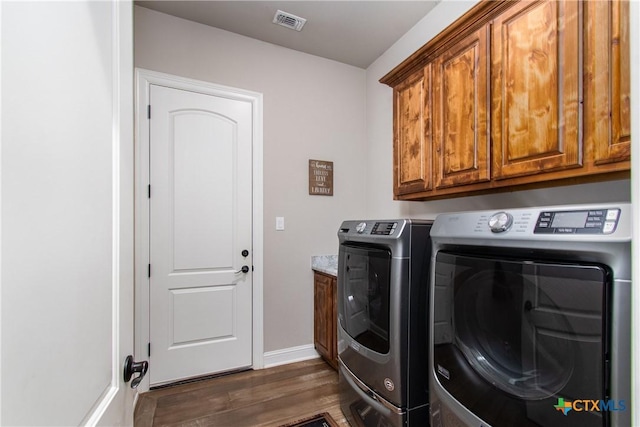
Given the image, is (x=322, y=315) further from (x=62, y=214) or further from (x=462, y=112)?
(x=62, y=214)

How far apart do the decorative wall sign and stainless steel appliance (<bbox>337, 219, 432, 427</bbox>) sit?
3.79 feet

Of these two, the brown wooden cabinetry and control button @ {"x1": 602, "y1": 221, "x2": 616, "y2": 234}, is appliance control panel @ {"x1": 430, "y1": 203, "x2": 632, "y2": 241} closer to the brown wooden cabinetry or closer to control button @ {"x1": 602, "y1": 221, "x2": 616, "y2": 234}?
control button @ {"x1": 602, "y1": 221, "x2": 616, "y2": 234}

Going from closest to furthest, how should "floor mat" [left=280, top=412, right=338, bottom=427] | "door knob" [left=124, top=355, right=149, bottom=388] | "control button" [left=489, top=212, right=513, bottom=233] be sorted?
"door knob" [left=124, top=355, right=149, bottom=388]
"control button" [left=489, top=212, right=513, bottom=233]
"floor mat" [left=280, top=412, right=338, bottom=427]

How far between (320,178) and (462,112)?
1487 mm

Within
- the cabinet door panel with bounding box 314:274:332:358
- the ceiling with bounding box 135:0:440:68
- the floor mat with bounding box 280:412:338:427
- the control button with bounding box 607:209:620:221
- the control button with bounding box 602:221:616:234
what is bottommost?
the floor mat with bounding box 280:412:338:427

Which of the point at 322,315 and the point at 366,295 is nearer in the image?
the point at 366,295

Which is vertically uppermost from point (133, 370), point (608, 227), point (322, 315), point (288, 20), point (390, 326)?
point (288, 20)

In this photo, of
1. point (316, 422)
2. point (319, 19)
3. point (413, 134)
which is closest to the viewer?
point (316, 422)

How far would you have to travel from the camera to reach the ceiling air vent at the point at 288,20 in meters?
2.28

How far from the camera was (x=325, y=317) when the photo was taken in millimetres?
2529

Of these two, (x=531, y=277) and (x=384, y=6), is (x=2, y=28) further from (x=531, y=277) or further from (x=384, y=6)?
(x=384, y=6)

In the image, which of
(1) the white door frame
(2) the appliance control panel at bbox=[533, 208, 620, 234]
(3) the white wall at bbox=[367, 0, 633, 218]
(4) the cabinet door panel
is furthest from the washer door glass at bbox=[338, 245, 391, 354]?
(1) the white door frame

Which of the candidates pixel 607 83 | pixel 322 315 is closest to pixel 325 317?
pixel 322 315

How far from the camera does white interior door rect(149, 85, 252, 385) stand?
7.46ft
